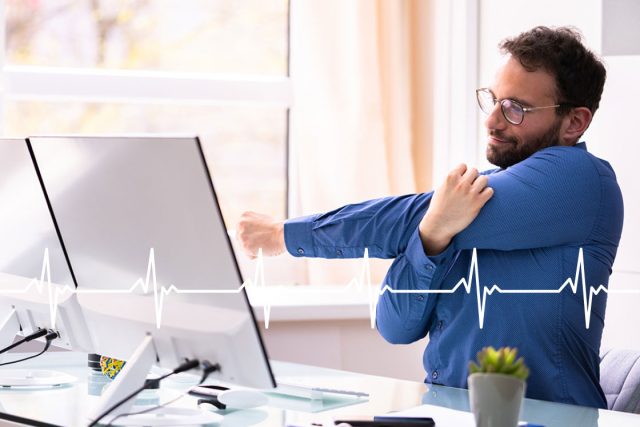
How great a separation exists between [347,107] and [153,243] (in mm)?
1915

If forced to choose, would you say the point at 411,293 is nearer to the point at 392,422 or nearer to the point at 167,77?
the point at 392,422

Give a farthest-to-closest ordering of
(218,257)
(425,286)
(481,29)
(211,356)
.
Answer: (481,29) → (425,286) → (211,356) → (218,257)

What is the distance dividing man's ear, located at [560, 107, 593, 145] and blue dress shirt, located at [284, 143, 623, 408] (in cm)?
3

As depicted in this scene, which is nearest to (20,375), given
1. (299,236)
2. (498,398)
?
(299,236)

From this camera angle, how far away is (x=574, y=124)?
75.5 inches

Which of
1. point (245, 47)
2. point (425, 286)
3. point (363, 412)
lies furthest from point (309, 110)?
point (363, 412)

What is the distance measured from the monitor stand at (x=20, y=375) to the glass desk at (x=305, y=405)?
0.08 feet

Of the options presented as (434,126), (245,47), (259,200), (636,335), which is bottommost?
(636,335)

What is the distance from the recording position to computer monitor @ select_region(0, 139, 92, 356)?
1652 mm

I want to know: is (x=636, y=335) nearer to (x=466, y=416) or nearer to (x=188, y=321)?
(x=466, y=416)

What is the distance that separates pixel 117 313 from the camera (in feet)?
4.97

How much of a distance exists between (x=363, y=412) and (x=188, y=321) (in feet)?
1.23

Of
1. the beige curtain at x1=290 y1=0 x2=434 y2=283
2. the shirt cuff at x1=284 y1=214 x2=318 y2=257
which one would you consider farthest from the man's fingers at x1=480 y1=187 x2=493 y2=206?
the beige curtain at x1=290 y1=0 x2=434 y2=283

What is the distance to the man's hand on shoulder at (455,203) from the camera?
1.71m
